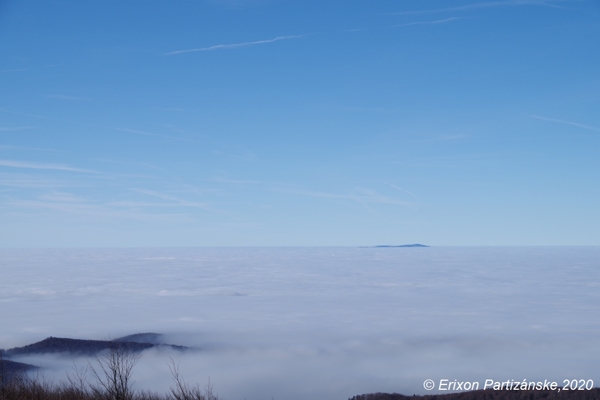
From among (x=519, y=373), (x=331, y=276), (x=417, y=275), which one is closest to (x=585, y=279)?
(x=417, y=275)

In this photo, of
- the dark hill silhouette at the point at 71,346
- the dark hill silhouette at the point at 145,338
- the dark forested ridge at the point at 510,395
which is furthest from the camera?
the dark hill silhouette at the point at 145,338

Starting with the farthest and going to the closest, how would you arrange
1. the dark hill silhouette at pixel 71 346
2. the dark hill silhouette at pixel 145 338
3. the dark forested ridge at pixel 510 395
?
the dark hill silhouette at pixel 145 338
the dark hill silhouette at pixel 71 346
the dark forested ridge at pixel 510 395

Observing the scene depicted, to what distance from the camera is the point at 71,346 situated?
30.2m

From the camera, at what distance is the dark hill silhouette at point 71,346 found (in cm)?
2948

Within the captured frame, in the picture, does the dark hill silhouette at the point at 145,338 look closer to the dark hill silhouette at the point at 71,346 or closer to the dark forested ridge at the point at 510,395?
the dark hill silhouette at the point at 71,346

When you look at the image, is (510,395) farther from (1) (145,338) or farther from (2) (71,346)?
(2) (71,346)

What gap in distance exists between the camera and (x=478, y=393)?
17656 millimetres

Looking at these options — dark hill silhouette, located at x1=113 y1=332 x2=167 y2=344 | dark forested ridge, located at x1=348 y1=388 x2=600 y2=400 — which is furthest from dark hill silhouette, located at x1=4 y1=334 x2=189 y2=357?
dark forested ridge, located at x1=348 y1=388 x2=600 y2=400

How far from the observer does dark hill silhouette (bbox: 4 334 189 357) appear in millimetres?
29484

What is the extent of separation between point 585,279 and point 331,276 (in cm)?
2989

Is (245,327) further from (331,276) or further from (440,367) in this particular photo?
(331,276)

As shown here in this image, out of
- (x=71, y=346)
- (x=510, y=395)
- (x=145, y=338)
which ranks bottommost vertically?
(x=510, y=395)

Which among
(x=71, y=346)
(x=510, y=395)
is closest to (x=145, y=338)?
(x=71, y=346)

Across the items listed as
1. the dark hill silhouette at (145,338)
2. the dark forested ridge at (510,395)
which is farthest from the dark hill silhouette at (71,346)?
the dark forested ridge at (510,395)
